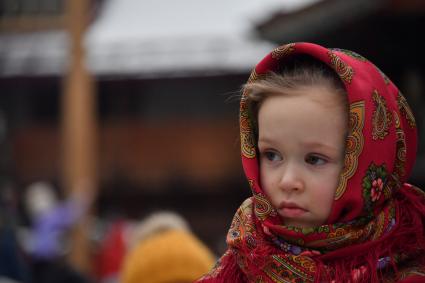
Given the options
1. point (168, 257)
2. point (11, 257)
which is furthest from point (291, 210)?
point (11, 257)

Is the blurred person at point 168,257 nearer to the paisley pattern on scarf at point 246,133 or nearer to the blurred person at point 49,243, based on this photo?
the paisley pattern on scarf at point 246,133

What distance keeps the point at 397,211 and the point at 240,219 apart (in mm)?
281

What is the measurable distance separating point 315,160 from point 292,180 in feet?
0.18

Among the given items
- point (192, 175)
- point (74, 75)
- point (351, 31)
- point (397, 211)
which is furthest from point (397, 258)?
point (192, 175)

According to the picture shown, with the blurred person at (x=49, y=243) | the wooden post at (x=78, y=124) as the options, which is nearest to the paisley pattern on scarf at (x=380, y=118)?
the blurred person at (x=49, y=243)

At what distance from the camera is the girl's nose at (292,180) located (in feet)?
5.78

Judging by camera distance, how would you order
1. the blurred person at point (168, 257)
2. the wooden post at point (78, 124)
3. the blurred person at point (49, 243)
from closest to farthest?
the blurred person at point (168, 257)
the blurred person at point (49, 243)
the wooden post at point (78, 124)

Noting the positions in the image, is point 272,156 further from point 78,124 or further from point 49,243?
point 78,124

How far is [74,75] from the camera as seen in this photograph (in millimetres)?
11164

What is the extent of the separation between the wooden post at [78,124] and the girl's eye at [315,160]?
29.3 feet

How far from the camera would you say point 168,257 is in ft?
11.3

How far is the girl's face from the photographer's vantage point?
1760 millimetres

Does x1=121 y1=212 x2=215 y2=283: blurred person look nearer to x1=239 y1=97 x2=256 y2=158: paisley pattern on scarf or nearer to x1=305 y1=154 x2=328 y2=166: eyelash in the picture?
x1=239 y1=97 x2=256 y2=158: paisley pattern on scarf

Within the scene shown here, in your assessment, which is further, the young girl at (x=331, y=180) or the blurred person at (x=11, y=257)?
the blurred person at (x=11, y=257)
